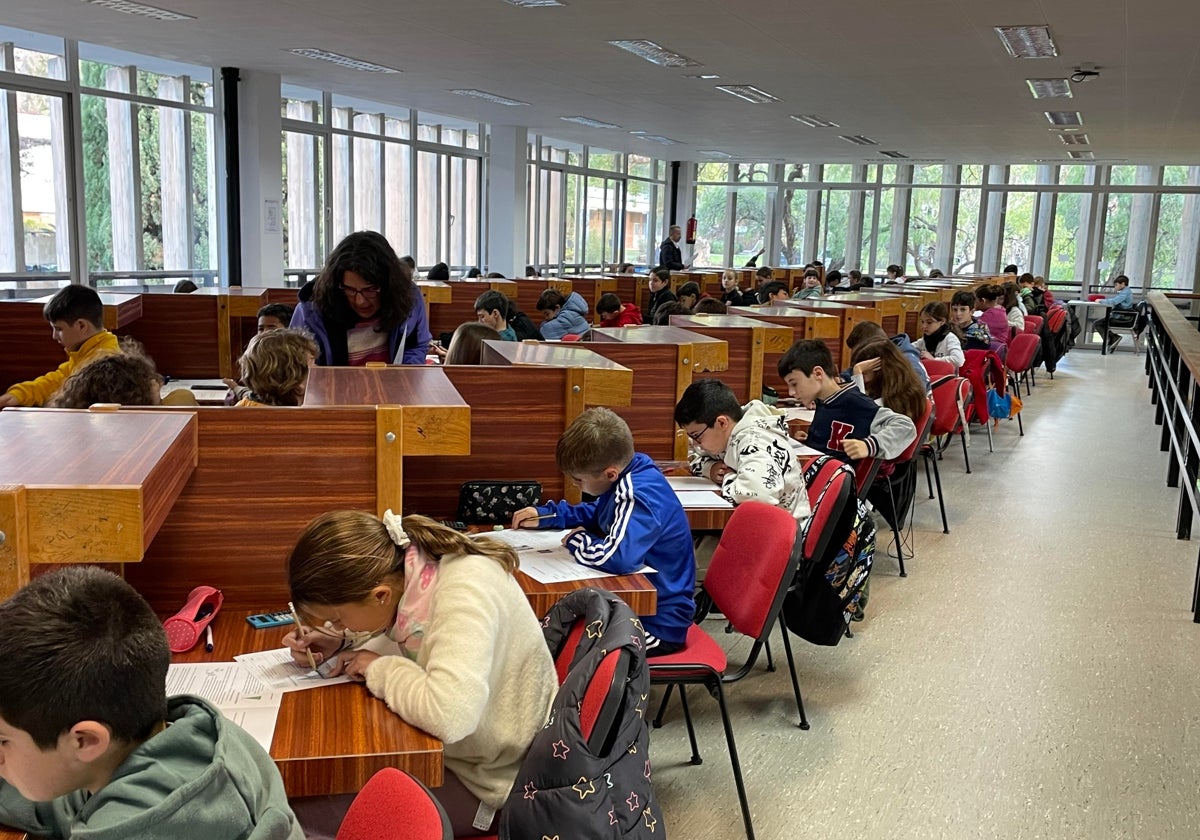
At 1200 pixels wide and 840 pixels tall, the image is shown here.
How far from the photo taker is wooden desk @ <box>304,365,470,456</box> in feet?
7.32

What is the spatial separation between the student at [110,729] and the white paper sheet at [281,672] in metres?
0.61

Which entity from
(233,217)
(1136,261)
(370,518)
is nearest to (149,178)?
(233,217)

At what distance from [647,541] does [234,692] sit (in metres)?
1.12

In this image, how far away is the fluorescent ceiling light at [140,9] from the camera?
6.92 meters

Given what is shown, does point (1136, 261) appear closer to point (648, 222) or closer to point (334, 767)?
point (648, 222)

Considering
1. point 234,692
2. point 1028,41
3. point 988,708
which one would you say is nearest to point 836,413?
point 988,708

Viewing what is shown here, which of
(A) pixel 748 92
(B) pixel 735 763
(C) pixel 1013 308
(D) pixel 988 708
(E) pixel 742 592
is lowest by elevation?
(D) pixel 988 708

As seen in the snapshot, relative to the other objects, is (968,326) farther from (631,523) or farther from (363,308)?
(631,523)

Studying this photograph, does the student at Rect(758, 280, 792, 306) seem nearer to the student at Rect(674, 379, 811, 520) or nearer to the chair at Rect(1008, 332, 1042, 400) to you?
the chair at Rect(1008, 332, 1042, 400)

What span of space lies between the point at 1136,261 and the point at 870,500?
47.3 feet

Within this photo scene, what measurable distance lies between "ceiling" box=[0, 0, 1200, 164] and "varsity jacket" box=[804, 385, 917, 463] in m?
2.94

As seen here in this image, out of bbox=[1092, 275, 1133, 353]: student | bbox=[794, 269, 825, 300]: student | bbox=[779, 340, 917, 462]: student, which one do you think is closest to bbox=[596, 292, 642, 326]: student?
bbox=[779, 340, 917, 462]: student

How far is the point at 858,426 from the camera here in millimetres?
4266

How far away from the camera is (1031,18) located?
20.5 ft
